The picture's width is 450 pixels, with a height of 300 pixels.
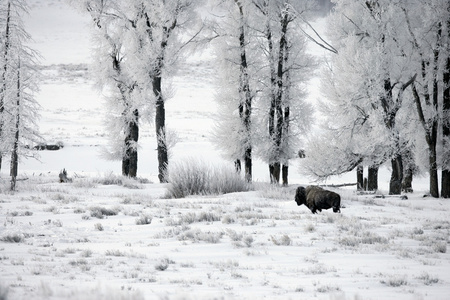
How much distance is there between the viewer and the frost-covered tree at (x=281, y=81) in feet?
60.4

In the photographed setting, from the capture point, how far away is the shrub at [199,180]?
495 inches

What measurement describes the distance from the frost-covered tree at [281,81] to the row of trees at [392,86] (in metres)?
1.68

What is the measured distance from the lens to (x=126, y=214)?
8438mm

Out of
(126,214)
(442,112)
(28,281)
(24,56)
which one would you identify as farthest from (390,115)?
(28,281)


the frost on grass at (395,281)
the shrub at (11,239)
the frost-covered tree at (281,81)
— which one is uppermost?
the frost-covered tree at (281,81)

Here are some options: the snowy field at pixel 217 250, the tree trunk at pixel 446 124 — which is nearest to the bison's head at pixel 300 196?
the snowy field at pixel 217 250

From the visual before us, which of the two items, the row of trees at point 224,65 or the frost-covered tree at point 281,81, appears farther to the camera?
the frost-covered tree at point 281,81

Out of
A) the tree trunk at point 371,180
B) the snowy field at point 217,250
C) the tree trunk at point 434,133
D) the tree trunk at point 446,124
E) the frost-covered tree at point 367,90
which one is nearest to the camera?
the snowy field at point 217,250

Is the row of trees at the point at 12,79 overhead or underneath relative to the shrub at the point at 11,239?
overhead

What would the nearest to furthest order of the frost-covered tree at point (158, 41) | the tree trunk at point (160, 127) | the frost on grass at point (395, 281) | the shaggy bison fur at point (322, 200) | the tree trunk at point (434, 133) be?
the frost on grass at point (395, 281) < the shaggy bison fur at point (322, 200) < the tree trunk at point (434, 133) < the frost-covered tree at point (158, 41) < the tree trunk at point (160, 127)

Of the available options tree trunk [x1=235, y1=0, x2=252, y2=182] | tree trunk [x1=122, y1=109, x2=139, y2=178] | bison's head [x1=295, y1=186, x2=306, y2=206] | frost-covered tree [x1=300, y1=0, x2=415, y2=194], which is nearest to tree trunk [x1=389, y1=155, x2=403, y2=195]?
frost-covered tree [x1=300, y1=0, x2=415, y2=194]

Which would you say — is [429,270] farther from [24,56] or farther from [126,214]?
[24,56]

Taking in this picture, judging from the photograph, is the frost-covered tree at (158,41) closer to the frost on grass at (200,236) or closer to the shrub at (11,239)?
the frost on grass at (200,236)

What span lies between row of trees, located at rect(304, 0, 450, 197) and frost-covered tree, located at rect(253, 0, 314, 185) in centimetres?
168
